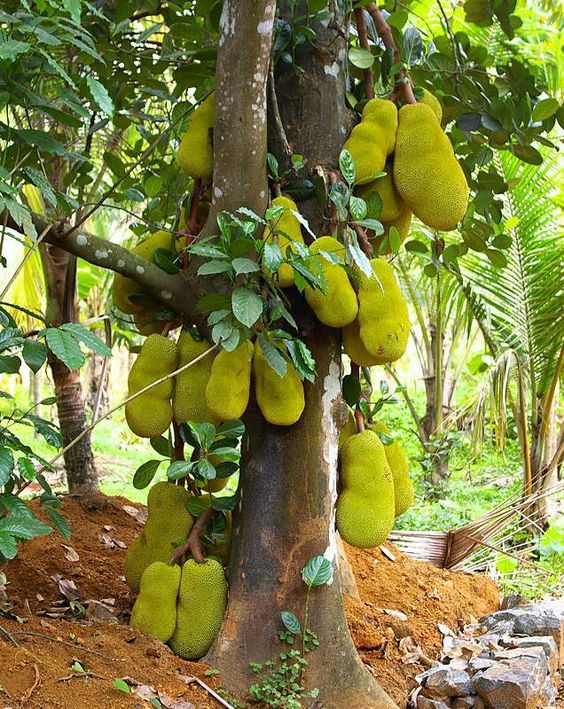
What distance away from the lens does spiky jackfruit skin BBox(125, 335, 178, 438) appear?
2.02m

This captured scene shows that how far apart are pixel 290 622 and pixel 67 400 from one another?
1.39m

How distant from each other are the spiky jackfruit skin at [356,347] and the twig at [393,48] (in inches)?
24.4

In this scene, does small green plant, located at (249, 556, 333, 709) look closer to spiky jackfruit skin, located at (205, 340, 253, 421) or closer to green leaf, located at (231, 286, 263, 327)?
spiky jackfruit skin, located at (205, 340, 253, 421)

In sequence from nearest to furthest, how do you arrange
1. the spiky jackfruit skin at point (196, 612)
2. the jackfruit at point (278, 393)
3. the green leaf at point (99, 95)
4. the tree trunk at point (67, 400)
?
the green leaf at point (99, 95)
the jackfruit at point (278, 393)
the spiky jackfruit skin at point (196, 612)
the tree trunk at point (67, 400)

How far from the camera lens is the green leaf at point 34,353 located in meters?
1.61

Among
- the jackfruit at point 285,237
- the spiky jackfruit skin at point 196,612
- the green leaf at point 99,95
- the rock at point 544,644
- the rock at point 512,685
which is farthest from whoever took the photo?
the rock at point 544,644

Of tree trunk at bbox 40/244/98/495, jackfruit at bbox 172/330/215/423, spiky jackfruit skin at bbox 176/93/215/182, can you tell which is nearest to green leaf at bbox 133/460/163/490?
jackfruit at bbox 172/330/215/423

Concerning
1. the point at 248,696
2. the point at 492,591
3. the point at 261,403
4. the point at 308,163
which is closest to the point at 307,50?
the point at 308,163

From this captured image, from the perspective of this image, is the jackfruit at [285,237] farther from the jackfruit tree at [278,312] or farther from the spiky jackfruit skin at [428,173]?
the spiky jackfruit skin at [428,173]

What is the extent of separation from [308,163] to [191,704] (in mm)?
1293

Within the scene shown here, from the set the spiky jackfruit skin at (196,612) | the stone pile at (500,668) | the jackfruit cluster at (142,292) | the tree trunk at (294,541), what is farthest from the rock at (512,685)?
the jackfruit cluster at (142,292)

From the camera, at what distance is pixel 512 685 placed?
212 cm

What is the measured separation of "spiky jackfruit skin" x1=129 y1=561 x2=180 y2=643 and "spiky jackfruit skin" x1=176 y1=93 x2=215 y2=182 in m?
0.99

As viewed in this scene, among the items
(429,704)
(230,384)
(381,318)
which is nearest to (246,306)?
(230,384)
